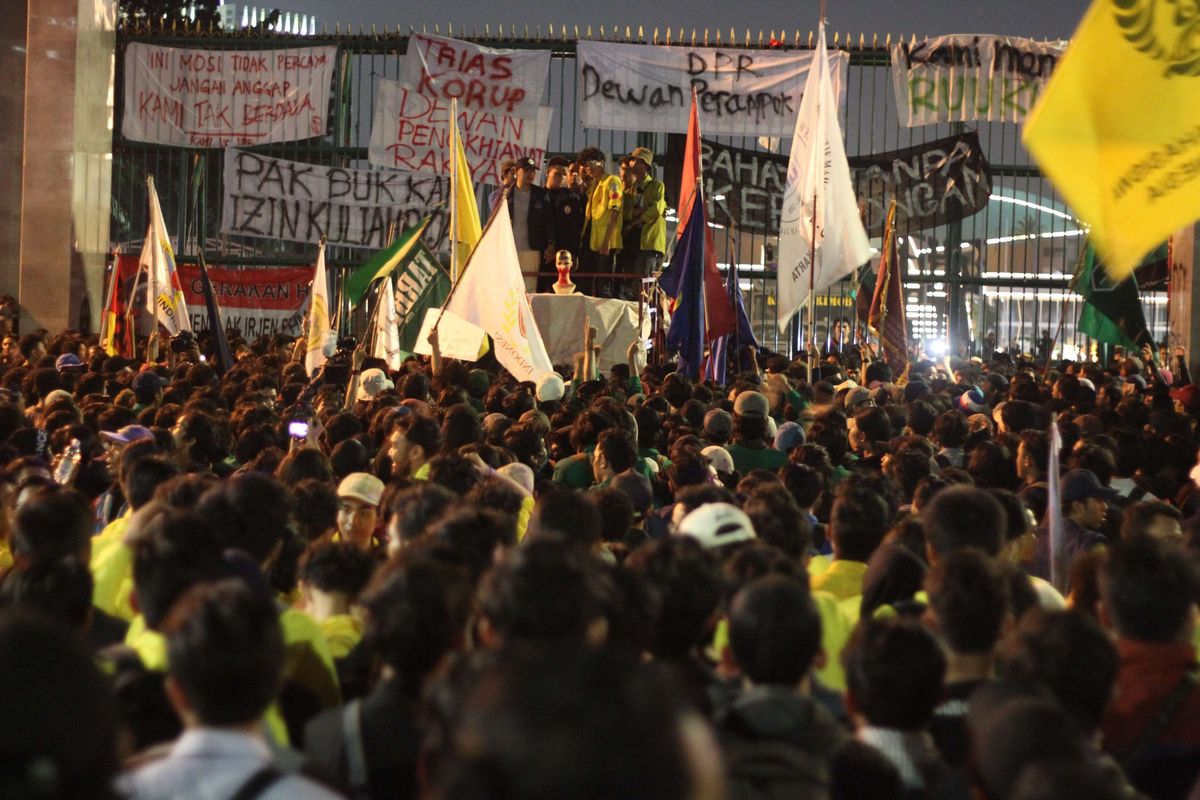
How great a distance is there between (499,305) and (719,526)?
6.18m

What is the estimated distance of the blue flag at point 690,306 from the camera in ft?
40.8

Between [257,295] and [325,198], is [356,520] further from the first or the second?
[257,295]

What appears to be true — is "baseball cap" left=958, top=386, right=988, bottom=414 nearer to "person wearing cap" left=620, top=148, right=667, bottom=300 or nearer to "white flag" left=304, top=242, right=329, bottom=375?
"person wearing cap" left=620, top=148, right=667, bottom=300

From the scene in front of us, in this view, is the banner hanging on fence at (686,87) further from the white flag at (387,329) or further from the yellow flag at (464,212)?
the white flag at (387,329)

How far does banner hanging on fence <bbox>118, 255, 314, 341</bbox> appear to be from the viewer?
21.4m

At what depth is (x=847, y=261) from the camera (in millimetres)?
12461

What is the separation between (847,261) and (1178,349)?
627 centimetres

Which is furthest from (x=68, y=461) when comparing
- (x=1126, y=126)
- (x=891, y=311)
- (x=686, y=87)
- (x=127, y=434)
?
(x=686, y=87)

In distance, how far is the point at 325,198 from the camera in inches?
833

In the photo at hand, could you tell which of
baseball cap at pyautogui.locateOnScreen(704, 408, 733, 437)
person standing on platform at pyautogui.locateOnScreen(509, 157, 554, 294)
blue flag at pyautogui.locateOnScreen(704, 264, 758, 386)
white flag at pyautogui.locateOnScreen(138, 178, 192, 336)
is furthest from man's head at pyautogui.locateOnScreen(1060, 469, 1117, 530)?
white flag at pyautogui.locateOnScreen(138, 178, 192, 336)

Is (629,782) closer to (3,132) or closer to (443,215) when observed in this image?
(443,215)

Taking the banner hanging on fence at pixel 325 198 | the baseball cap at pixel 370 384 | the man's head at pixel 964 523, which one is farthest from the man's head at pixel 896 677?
the banner hanging on fence at pixel 325 198

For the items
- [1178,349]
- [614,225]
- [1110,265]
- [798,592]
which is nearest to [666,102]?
[614,225]

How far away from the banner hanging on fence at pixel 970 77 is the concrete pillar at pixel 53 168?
35.1ft
